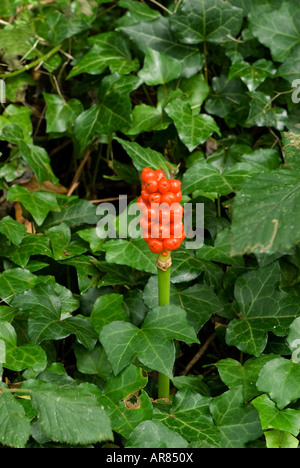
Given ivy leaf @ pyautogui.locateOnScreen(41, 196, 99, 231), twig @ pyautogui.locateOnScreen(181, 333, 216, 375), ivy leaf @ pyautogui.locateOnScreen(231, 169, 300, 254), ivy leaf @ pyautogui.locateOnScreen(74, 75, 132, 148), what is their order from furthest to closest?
ivy leaf @ pyautogui.locateOnScreen(74, 75, 132, 148)
ivy leaf @ pyautogui.locateOnScreen(41, 196, 99, 231)
twig @ pyautogui.locateOnScreen(181, 333, 216, 375)
ivy leaf @ pyautogui.locateOnScreen(231, 169, 300, 254)

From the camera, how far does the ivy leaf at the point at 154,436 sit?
4.52 ft

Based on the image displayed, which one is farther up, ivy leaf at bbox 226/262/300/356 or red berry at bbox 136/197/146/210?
red berry at bbox 136/197/146/210

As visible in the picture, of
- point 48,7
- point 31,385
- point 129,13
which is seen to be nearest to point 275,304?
point 31,385

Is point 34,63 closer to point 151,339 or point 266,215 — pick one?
point 151,339

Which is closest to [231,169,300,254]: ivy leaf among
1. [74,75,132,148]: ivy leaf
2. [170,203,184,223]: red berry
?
[170,203,184,223]: red berry

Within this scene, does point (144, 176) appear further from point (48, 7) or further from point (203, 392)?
point (48, 7)

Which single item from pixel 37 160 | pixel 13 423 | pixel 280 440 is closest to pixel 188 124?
pixel 37 160

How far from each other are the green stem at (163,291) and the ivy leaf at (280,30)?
1.31 m

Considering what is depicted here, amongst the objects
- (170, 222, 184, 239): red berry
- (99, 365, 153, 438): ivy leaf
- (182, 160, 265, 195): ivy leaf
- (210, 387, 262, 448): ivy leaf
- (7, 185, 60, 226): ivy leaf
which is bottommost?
(210, 387, 262, 448): ivy leaf

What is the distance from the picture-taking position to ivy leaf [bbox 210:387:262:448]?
1.48 meters

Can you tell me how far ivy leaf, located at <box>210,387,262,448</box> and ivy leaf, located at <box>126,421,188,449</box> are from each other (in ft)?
0.53

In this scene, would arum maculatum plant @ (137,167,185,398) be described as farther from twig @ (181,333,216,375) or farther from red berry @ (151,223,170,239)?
twig @ (181,333,216,375)

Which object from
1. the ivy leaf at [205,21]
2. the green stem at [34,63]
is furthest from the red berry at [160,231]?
the green stem at [34,63]

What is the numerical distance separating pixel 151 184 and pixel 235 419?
70 cm
